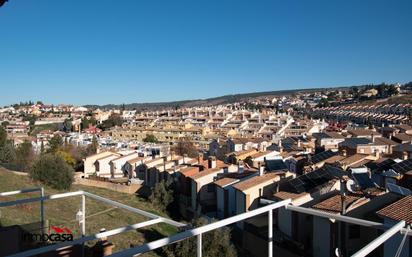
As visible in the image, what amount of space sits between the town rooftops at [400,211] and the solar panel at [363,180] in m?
4.97

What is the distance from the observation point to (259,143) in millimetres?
54000

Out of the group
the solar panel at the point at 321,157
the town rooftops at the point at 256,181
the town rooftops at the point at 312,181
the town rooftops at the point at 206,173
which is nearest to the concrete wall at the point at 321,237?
the town rooftops at the point at 312,181

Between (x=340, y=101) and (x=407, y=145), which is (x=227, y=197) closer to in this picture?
(x=407, y=145)

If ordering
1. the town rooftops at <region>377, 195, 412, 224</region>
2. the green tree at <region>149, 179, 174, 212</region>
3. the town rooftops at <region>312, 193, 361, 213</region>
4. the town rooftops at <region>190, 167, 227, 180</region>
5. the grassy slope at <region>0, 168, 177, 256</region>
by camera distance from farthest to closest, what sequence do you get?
the green tree at <region>149, 179, 174, 212</region> → the town rooftops at <region>190, 167, 227, 180</region> → the grassy slope at <region>0, 168, 177, 256</region> → the town rooftops at <region>312, 193, 361, 213</region> → the town rooftops at <region>377, 195, 412, 224</region>

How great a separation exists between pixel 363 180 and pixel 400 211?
6.28 metres

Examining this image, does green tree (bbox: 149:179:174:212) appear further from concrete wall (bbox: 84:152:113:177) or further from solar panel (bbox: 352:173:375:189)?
concrete wall (bbox: 84:152:113:177)

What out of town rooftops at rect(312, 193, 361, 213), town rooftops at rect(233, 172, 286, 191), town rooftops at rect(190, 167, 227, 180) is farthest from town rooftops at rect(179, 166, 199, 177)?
town rooftops at rect(312, 193, 361, 213)

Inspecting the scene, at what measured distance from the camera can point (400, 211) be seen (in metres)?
11.0

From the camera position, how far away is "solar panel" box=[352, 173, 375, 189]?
16.7 metres

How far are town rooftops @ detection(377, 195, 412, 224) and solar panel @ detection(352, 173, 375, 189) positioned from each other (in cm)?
497

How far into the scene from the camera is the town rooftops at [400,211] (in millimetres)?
10711

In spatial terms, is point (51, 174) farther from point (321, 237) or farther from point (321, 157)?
point (321, 237)

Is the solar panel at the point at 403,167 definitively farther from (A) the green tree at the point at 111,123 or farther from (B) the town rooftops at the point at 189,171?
(A) the green tree at the point at 111,123

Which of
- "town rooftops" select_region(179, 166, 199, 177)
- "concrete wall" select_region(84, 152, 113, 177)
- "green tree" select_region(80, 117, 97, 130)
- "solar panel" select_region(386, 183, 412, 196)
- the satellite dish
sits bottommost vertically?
"concrete wall" select_region(84, 152, 113, 177)
